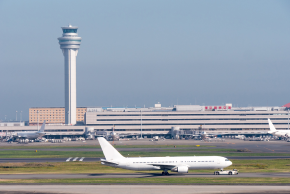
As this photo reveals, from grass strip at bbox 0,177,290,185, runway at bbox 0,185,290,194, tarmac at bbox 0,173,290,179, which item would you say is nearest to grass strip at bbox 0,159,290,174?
tarmac at bbox 0,173,290,179

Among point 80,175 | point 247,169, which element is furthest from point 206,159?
point 80,175

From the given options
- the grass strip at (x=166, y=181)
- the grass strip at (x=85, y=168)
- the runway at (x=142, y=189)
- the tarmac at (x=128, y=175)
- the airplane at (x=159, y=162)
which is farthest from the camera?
the grass strip at (x=85, y=168)

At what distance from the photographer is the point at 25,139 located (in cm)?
19438

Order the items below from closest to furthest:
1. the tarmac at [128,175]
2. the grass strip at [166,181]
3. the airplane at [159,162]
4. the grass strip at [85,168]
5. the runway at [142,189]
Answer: the runway at [142,189] < the grass strip at [166,181] < the tarmac at [128,175] < the airplane at [159,162] < the grass strip at [85,168]

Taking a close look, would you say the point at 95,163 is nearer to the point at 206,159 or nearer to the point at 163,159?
the point at 163,159

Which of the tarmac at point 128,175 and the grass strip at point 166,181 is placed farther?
the tarmac at point 128,175

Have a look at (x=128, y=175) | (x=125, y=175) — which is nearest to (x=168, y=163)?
(x=128, y=175)

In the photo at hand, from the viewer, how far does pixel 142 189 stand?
50406 mm

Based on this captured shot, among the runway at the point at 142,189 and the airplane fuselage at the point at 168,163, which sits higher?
the airplane fuselage at the point at 168,163

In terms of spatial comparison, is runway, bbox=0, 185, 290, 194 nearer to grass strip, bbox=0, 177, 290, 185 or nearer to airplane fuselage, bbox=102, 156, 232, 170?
grass strip, bbox=0, 177, 290, 185

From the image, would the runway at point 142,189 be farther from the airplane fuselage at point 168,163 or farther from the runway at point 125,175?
the airplane fuselage at point 168,163

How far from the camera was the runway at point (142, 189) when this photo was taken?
48562mm

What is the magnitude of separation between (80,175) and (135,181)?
12969 millimetres

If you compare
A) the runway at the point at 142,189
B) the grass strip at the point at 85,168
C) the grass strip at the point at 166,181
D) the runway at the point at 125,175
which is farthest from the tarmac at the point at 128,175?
the runway at the point at 142,189
